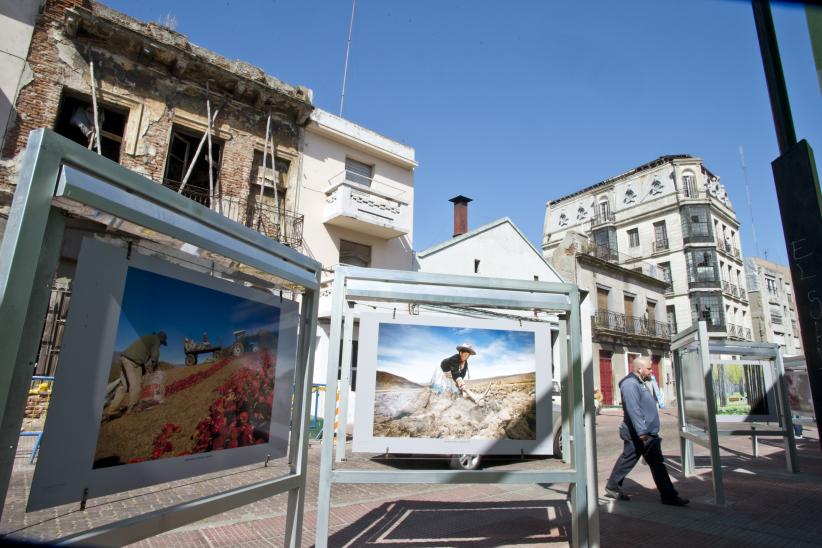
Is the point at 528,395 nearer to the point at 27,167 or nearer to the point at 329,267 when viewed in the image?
the point at 27,167

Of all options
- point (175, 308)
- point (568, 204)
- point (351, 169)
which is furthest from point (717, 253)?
point (175, 308)

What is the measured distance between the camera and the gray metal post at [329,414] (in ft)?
11.3

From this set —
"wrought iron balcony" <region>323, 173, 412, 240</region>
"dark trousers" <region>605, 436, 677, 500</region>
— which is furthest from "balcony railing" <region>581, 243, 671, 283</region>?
"dark trousers" <region>605, 436, 677, 500</region>

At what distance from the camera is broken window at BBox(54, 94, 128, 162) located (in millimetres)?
12758

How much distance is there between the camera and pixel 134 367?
227 centimetres

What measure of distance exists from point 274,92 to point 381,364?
14.6 m

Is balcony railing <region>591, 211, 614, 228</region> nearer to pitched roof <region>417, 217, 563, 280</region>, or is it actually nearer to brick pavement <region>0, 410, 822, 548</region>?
pitched roof <region>417, 217, 563, 280</region>

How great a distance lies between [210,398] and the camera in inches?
108

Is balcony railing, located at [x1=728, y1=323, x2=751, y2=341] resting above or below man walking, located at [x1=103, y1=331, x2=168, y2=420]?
above

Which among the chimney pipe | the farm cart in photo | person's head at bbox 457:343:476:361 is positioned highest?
the chimney pipe

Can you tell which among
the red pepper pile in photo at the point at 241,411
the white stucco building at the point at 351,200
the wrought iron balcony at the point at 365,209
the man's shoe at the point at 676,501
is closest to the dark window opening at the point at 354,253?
the white stucco building at the point at 351,200

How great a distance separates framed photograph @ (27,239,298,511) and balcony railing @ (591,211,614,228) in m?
46.8

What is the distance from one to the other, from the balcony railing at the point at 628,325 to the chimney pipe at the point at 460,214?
11.9 meters

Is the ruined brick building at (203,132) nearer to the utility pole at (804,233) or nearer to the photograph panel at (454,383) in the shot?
the photograph panel at (454,383)
